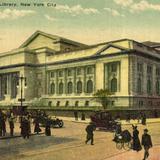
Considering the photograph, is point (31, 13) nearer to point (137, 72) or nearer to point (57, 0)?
point (57, 0)

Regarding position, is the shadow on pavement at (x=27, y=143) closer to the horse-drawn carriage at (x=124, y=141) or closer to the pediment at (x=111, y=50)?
the horse-drawn carriage at (x=124, y=141)

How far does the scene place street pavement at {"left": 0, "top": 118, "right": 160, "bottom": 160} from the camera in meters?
10.5

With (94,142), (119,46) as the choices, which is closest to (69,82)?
(119,46)

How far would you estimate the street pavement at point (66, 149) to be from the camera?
10.5m

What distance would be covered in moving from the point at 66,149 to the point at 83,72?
2038 cm

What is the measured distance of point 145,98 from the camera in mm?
25703

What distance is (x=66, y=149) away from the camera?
11688mm

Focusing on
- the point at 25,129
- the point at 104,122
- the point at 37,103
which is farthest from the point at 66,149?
the point at 37,103

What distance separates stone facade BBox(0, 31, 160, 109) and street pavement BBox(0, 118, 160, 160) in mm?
9180

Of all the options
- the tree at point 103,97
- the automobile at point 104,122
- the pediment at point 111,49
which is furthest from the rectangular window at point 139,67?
the automobile at point 104,122

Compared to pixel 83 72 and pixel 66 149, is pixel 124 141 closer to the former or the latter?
pixel 66 149

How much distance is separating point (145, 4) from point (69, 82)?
2285 centimetres

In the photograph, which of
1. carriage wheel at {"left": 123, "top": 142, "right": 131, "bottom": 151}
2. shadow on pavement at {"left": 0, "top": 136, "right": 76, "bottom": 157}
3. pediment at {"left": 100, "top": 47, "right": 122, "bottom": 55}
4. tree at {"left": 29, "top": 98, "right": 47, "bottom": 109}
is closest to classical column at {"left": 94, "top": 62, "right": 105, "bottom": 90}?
pediment at {"left": 100, "top": 47, "right": 122, "bottom": 55}

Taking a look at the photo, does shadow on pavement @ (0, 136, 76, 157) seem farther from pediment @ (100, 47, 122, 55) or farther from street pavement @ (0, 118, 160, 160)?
pediment @ (100, 47, 122, 55)
